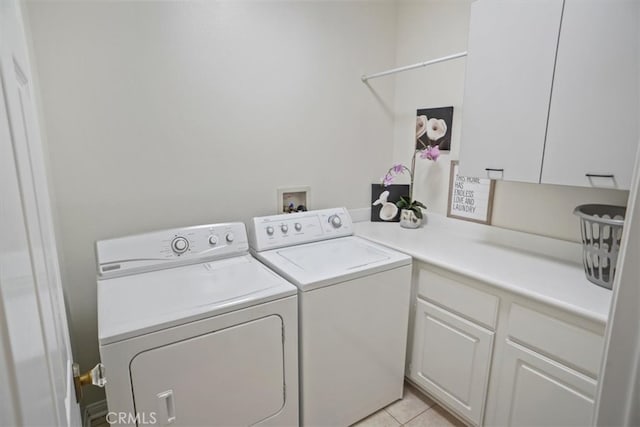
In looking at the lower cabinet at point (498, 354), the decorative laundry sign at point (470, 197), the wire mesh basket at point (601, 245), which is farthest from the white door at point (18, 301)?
the decorative laundry sign at point (470, 197)

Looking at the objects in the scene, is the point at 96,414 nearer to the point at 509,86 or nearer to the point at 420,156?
the point at 420,156

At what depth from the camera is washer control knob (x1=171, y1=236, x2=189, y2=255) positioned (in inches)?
64.6

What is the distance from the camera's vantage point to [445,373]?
174 centimetres

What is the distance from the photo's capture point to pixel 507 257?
172cm

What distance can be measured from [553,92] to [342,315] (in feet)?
4.38

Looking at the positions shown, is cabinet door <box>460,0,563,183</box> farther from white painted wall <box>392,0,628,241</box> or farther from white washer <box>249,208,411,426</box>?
white washer <box>249,208,411,426</box>

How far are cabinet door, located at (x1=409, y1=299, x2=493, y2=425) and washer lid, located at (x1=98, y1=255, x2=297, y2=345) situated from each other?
0.85 meters

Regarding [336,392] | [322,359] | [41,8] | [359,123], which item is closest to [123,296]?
[322,359]

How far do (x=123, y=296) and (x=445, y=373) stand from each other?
5.27 ft

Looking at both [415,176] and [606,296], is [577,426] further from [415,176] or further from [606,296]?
[415,176]

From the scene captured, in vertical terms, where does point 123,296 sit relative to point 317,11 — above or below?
below

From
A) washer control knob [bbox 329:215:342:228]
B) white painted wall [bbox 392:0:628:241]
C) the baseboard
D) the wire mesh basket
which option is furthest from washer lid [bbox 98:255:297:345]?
white painted wall [bbox 392:0:628:241]

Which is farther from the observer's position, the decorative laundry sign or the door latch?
the decorative laundry sign

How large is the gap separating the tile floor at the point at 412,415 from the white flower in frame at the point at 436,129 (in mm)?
1670
